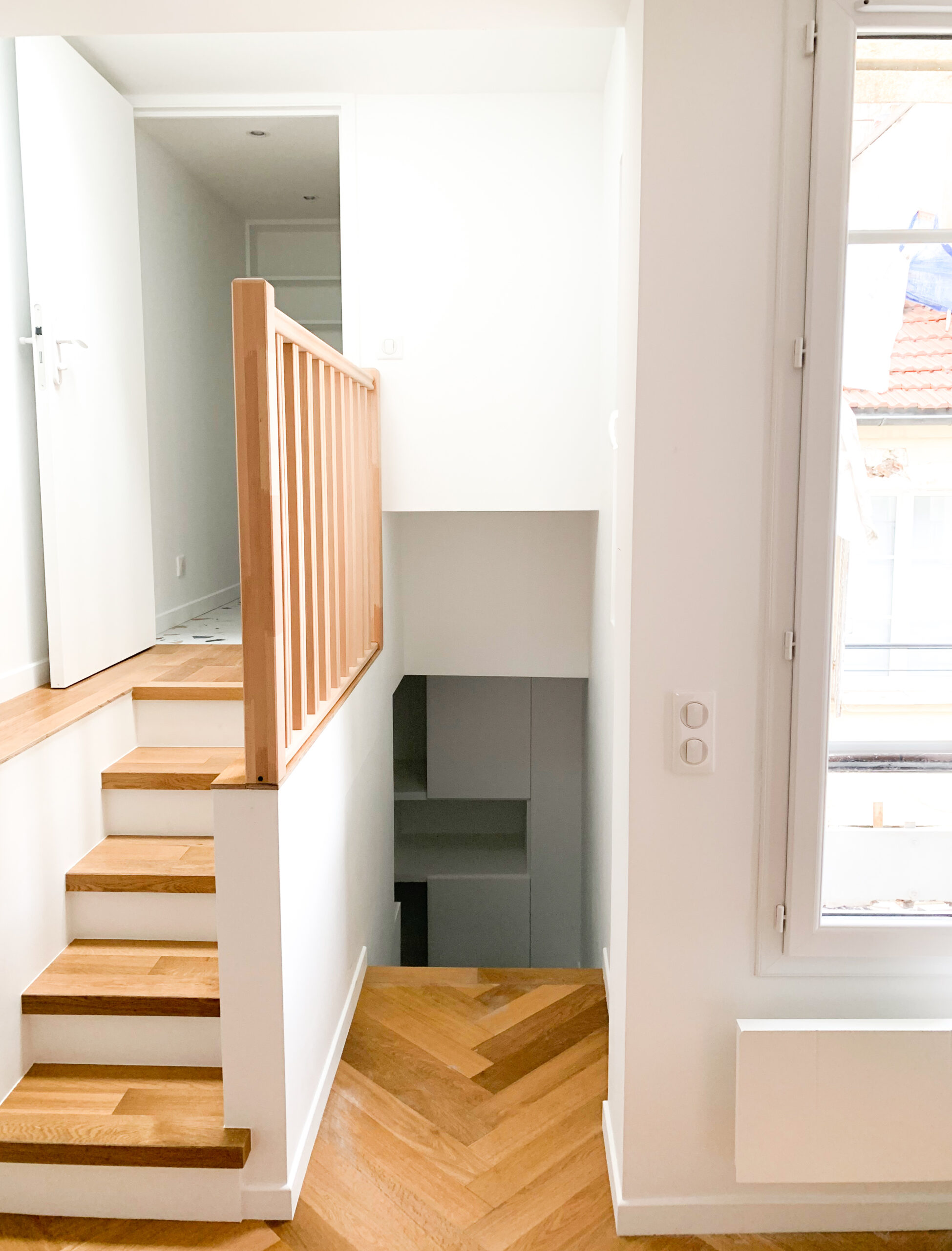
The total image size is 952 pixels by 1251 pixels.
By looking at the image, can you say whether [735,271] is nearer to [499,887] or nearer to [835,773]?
[835,773]

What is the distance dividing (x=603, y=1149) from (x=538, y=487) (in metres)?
2.07

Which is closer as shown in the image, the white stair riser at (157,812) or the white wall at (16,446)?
the white stair riser at (157,812)

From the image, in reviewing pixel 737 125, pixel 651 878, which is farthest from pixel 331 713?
pixel 737 125

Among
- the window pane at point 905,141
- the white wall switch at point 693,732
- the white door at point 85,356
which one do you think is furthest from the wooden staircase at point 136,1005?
the window pane at point 905,141

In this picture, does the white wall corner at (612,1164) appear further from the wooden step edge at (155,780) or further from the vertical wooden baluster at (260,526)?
the wooden step edge at (155,780)

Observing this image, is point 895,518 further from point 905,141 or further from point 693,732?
point 905,141

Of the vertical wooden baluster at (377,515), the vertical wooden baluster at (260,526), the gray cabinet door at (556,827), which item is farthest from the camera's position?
the gray cabinet door at (556,827)

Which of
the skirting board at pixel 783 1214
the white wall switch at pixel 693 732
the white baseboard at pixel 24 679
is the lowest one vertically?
the skirting board at pixel 783 1214

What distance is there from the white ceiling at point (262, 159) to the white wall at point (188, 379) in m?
0.10

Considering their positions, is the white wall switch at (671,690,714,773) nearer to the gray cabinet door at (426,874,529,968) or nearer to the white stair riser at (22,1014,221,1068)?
the white stair riser at (22,1014,221,1068)

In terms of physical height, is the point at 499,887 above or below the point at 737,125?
below

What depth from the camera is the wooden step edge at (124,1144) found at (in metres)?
1.87

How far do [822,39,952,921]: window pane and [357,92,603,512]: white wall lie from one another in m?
1.67

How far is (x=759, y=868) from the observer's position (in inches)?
69.9
